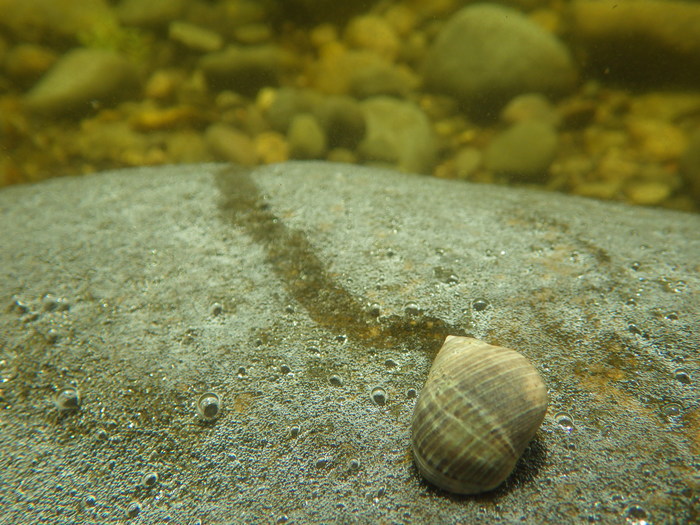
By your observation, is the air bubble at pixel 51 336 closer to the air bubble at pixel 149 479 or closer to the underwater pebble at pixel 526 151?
the air bubble at pixel 149 479

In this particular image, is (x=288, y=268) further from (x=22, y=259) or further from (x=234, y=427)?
(x=22, y=259)

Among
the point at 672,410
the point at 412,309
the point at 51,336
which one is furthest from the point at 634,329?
the point at 51,336

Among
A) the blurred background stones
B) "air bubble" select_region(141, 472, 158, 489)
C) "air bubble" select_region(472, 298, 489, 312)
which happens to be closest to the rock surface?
the blurred background stones

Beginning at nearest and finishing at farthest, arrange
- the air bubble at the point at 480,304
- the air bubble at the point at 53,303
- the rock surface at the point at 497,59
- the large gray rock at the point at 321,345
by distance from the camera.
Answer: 1. the large gray rock at the point at 321,345
2. the air bubble at the point at 480,304
3. the air bubble at the point at 53,303
4. the rock surface at the point at 497,59

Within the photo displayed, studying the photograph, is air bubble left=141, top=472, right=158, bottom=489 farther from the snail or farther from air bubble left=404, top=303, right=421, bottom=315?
air bubble left=404, top=303, right=421, bottom=315

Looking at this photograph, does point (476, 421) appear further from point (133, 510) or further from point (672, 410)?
point (133, 510)

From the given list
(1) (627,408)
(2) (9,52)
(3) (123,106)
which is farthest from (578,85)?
(2) (9,52)

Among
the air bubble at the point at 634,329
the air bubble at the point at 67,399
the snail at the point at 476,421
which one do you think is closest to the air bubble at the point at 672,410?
the air bubble at the point at 634,329
